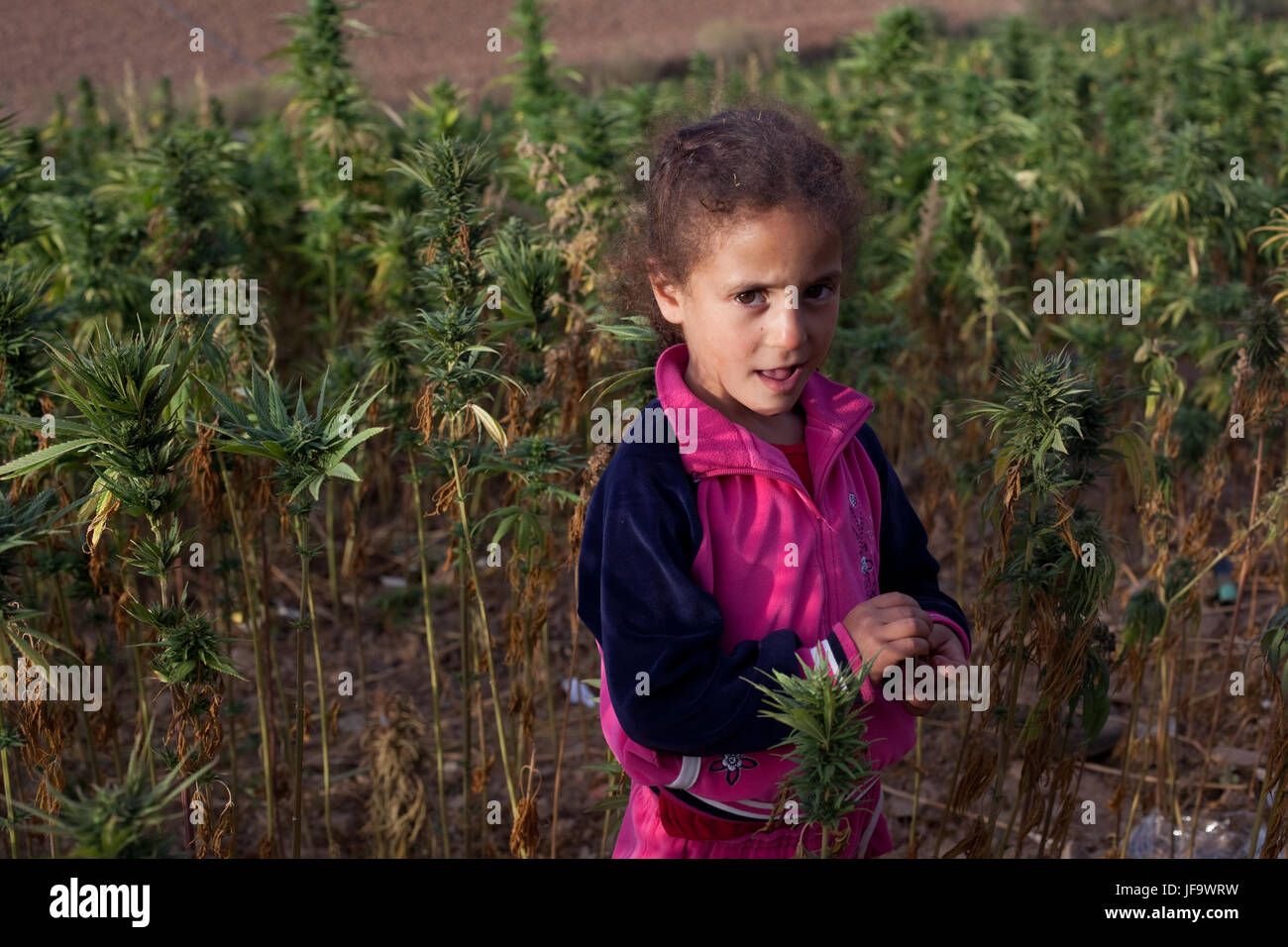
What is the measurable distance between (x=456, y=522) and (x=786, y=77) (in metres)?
6.81

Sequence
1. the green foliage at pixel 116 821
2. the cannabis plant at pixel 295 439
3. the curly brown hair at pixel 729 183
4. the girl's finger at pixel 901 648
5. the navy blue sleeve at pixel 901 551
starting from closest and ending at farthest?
the green foliage at pixel 116 821, the girl's finger at pixel 901 648, the curly brown hair at pixel 729 183, the cannabis plant at pixel 295 439, the navy blue sleeve at pixel 901 551

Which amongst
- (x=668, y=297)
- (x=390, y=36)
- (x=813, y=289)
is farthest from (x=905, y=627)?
(x=390, y=36)

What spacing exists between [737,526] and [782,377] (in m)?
0.23

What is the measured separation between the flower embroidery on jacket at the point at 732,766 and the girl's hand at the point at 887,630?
0.24 metres

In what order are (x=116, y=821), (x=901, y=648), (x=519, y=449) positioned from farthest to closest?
1. (x=519, y=449)
2. (x=901, y=648)
3. (x=116, y=821)

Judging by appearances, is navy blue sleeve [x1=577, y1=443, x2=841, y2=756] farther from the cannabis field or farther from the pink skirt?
the cannabis field

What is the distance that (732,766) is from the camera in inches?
77.2

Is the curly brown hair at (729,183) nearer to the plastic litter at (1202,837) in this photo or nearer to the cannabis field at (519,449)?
the cannabis field at (519,449)

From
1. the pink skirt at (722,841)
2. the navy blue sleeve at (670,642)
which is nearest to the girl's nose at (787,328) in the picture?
the navy blue sleeve at (670,642)

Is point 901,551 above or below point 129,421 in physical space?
below

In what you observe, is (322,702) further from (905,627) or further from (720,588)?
(905,627)

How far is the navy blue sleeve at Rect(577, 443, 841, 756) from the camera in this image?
182 centimetres

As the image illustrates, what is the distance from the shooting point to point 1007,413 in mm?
2168

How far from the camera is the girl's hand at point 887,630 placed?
5.92 ft
